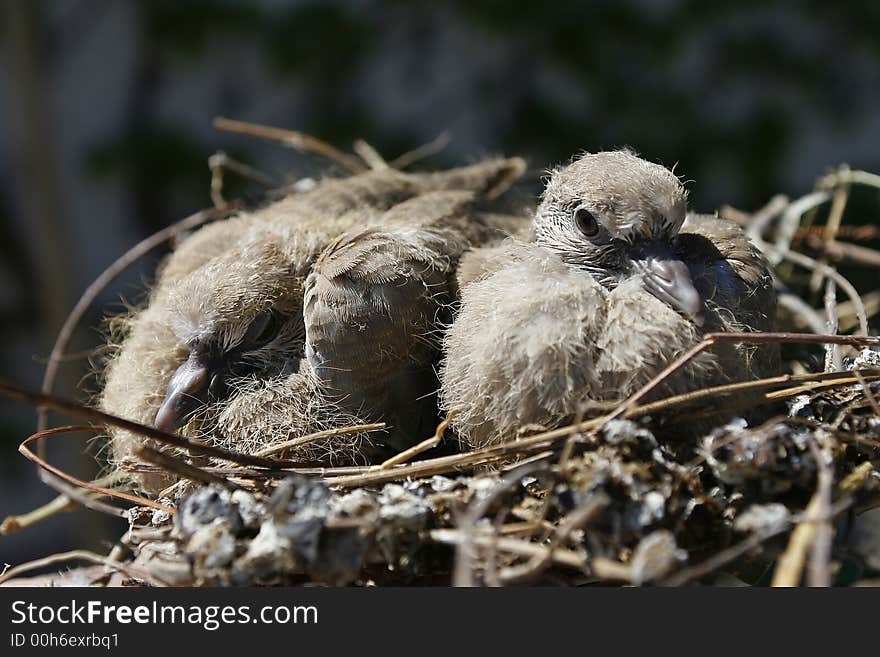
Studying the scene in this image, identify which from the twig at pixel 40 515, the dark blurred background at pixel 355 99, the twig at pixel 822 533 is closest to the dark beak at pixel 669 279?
the twig at pixel 822 533

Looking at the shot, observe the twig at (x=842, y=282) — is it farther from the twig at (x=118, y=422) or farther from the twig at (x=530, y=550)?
the twig at (x=118, y=422)

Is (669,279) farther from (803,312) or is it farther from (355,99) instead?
(355,99)

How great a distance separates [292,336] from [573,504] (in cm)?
50

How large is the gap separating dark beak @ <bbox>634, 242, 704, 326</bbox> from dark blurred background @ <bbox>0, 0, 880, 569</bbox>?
6.29 ft

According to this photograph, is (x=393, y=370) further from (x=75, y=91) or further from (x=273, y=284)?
(x=75, y=91)

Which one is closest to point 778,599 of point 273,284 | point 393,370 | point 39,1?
point 393,370

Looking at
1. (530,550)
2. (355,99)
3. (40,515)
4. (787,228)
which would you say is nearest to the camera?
(530,550)

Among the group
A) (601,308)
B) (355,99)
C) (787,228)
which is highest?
(355,99)

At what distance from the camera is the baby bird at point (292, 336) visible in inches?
40.1

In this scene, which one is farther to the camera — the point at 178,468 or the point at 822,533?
the point at 178,468

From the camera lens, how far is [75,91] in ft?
10.8

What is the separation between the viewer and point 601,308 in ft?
3.05

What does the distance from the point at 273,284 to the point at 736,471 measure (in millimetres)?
594

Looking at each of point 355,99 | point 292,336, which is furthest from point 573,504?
point 355,99
